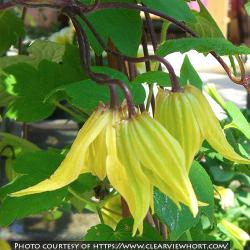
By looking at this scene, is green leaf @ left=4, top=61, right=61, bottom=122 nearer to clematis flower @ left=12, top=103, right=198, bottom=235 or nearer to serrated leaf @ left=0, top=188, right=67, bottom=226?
serrated leaf @ left=0, top=188, right=67, bottom=226

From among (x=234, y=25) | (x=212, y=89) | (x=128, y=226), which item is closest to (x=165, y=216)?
(x=128, y=226)

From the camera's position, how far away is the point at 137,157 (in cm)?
30

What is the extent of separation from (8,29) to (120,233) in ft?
0.95

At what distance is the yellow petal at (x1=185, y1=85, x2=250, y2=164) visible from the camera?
0.34 m

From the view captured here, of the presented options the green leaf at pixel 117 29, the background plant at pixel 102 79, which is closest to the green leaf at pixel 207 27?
the background plant at pixel 102 79

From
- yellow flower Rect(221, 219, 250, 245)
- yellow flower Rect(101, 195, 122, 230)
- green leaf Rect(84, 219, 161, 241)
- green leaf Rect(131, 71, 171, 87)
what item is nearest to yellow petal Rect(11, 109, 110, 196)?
green leaf Rect(131, 71, 171, 87)

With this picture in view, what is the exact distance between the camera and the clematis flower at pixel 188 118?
13.3 inches

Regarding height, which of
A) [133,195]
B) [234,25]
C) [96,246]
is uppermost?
[133,195]

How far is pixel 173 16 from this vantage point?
1.27ft

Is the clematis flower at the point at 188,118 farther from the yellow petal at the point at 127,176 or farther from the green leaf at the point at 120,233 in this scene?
the green leaf at the point at 120,233

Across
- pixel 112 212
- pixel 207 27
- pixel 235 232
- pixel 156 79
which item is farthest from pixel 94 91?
pixel 235 232

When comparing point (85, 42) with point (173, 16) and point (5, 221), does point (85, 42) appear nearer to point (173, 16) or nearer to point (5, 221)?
point (173, 16)

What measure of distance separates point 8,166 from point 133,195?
44cm

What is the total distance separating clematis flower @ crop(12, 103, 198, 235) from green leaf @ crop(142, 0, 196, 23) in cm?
11
